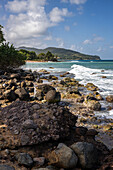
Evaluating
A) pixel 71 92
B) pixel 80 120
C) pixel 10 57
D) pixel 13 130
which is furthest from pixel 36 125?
pixel 10 57

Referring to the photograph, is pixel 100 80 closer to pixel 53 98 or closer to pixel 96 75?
pixel 96 75

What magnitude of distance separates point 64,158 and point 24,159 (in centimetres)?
111

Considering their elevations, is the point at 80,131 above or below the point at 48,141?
below

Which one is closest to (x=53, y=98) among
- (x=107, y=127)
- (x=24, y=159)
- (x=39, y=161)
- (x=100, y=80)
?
(x=107, y=127)

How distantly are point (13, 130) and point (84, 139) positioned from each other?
2.76 m

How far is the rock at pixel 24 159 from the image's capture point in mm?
3803

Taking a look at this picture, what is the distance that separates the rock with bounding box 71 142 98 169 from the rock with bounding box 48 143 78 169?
179 mm

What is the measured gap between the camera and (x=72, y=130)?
6.03 m

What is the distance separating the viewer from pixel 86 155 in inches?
156

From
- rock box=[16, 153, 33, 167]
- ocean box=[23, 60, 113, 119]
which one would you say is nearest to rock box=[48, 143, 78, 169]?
rock box=[16, 153, 33, 167]

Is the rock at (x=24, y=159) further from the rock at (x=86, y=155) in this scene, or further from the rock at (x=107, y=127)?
the rock at (x=107, y=127)

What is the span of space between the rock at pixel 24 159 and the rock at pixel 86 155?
1305mm

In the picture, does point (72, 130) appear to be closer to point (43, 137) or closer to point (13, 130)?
point (43, 137)

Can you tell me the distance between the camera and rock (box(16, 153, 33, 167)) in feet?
12.5
